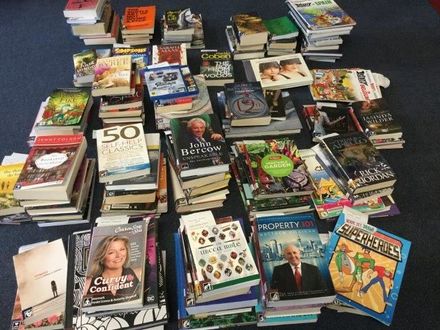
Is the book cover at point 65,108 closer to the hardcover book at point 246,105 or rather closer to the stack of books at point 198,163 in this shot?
the stack of books at point 198,163

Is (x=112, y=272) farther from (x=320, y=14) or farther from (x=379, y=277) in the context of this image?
(x=320, y=14)

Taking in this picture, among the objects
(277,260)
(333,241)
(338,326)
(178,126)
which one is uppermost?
(178,126)

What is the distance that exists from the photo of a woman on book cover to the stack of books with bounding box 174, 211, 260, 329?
0.16 metres

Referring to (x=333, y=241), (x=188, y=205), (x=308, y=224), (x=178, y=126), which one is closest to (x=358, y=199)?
(x=333, y=241)

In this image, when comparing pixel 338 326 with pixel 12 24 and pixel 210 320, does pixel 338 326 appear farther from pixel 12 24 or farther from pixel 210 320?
pixel 12 24

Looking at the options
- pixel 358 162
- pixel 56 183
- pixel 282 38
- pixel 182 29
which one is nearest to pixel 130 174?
pixel 56 183

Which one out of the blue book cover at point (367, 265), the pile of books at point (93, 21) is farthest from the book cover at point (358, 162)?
the pile of books at point (93, 21)

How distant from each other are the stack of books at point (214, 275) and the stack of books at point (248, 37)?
4.02ft

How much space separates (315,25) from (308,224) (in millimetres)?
1286

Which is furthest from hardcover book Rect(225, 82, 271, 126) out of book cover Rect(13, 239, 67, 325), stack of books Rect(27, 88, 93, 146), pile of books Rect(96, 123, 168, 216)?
book cover Rect(13, 239, 67, 325)

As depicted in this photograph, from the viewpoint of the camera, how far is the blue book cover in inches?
48.8

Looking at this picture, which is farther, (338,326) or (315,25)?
(315,25)

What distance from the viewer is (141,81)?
180 centimetres

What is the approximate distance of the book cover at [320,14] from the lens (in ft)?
6.91
